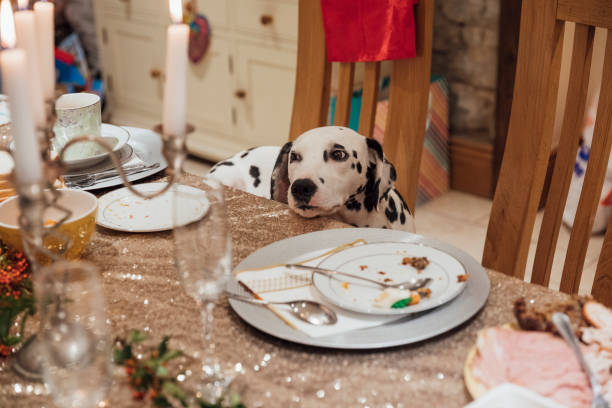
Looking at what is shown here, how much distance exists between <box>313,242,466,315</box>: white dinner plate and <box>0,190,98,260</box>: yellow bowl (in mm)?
376

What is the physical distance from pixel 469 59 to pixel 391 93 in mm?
1819

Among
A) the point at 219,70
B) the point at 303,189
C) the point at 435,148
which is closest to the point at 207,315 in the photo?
the point at 303,189

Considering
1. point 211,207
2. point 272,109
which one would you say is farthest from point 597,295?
point 272,109

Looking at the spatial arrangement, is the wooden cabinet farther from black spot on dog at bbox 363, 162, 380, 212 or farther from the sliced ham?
the sliced ham

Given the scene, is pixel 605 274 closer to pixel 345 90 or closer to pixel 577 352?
pixel 577 352

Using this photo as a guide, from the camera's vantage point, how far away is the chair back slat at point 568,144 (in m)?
1.30

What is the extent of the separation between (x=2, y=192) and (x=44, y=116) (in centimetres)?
42

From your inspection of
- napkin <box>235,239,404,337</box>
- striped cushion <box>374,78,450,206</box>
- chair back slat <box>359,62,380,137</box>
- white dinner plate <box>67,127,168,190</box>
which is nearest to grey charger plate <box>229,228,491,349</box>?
napkin <box>235,239,404,337</box>

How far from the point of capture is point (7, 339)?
0.88m

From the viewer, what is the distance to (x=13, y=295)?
37.7 inches

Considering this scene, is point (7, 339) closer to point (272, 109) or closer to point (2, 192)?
point (2, 192)

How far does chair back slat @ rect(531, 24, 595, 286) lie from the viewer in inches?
51.2

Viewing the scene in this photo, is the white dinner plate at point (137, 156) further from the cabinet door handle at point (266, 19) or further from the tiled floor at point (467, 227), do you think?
the cabinet door handle at point (266, 19)

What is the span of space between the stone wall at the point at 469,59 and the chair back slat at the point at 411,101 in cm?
172
